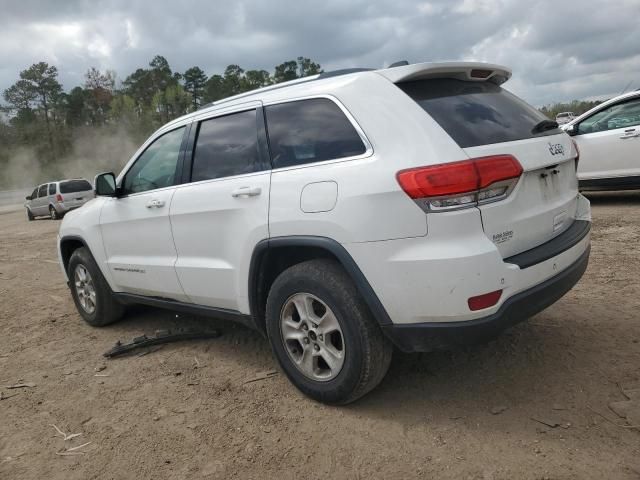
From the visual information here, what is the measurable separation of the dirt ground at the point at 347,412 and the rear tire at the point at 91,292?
48 centimetres

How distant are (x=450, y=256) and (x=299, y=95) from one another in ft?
4.54

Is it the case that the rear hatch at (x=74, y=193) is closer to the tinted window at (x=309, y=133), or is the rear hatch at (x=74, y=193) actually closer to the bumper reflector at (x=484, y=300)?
the tinted window at (x=309, y=133)

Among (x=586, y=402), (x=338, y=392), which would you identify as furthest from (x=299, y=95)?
(x=586, y=402)

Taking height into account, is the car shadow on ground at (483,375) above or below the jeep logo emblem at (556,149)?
below

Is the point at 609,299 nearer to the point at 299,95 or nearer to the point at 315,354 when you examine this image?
the point at 315,354

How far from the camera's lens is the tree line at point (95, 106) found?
55.9 metres

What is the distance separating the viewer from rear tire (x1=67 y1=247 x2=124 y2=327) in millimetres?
4852

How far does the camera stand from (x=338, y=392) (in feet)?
9.65

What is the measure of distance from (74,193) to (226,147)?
20.3 metres

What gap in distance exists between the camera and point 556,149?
3061mm

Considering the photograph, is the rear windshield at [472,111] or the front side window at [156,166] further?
the front side window at [156,166]

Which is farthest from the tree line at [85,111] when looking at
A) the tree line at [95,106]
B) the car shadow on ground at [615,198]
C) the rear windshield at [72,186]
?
the car shadow on ground at [615,198]

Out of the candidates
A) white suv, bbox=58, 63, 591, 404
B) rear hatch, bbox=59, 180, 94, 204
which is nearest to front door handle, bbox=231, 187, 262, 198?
white suv, bbox=58, 63, 591, 404

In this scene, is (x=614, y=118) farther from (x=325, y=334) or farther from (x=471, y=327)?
(x=325, y=334)
